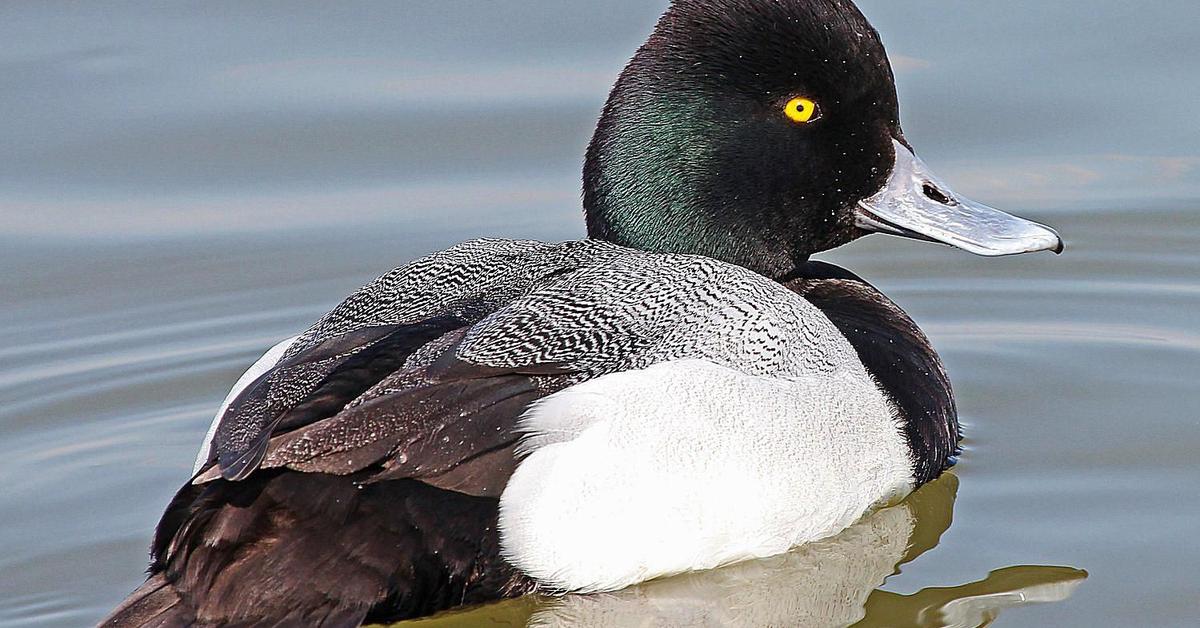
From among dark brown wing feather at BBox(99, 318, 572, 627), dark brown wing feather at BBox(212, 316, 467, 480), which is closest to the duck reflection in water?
dark brown wing feather at BBox(99, 318, 572, 627)

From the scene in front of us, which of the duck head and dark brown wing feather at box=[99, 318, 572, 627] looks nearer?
dark brown wing feather at box=[99, 318, 572, 627]

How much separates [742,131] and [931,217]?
2.07ft

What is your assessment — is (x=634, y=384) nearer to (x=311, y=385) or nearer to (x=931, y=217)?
(x=311, y=385)

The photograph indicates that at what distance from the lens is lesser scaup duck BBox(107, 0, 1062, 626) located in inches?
158

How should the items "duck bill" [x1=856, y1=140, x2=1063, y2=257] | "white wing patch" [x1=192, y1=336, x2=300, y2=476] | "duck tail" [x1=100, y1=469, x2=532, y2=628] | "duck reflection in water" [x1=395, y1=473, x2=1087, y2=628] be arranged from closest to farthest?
"duck tail" [x1=100, y1=469, x2=532, y2=628] → "duck reflection in water" [x1=395, y1=473, x2=1087, y2=628] → "white wing patch" [x1=192, y1=336, x2=300, y2=476] → "duck bill" [x1=856, y1=140, x2=1063, y2=257]

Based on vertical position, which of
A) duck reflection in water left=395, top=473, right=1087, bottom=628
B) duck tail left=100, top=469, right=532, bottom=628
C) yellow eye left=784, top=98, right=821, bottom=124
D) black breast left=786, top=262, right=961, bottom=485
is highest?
yellow eye left=784, top=98, right=821, bottom=124

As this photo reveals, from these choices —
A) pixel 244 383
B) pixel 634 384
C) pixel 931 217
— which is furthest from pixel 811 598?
pixel 244 383

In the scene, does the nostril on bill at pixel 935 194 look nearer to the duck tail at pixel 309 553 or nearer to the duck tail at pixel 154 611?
the duck tail at pixel 309 553

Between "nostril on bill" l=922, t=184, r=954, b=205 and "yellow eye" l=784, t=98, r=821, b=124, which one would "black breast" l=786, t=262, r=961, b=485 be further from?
"yellow eye" l=784, t=98, r=821, b=124

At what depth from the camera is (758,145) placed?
511cm

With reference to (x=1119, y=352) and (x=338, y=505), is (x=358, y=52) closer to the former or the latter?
(x=1119, y=352)

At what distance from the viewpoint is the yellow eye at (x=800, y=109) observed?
16.7 ft

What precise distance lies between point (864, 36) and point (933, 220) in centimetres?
57

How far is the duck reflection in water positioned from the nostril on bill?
951mm
